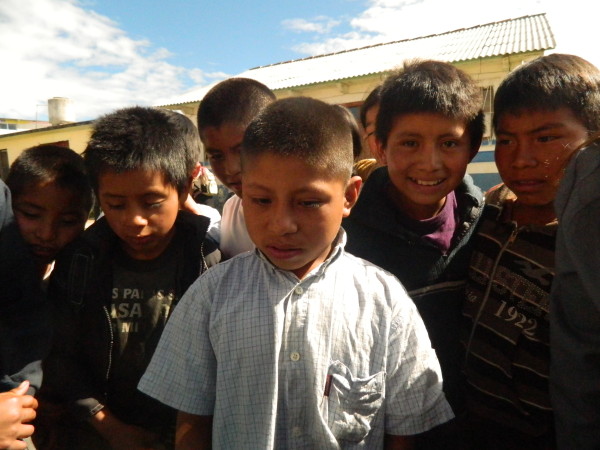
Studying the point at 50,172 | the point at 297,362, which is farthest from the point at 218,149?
the point at 297,362

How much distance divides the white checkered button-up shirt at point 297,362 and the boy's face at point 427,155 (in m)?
0.47

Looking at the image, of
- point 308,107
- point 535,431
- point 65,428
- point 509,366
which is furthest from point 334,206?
point 65,428

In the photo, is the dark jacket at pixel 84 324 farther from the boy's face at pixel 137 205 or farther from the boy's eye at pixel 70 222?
the boy's eye at pixel 70 222

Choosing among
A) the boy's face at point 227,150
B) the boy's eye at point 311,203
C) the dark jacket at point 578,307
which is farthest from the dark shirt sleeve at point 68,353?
the dark jacket at point 578,307

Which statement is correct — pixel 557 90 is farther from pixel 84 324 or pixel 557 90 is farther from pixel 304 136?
pixel 84 324

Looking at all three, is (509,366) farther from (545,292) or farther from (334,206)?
(334,206)

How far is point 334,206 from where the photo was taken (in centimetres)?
135

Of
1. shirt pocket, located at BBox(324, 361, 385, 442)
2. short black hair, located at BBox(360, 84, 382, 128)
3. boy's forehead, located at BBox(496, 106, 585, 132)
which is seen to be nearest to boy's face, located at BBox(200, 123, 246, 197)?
short black hair, located at BBox(360, 84, 382, 128)

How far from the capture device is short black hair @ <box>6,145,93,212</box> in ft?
6.05

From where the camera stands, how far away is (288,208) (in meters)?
1.27

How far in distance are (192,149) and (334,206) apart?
875 mm

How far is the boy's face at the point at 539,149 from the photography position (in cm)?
150

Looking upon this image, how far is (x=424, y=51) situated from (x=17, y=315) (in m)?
12.4

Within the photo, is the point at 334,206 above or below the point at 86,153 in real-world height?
below
